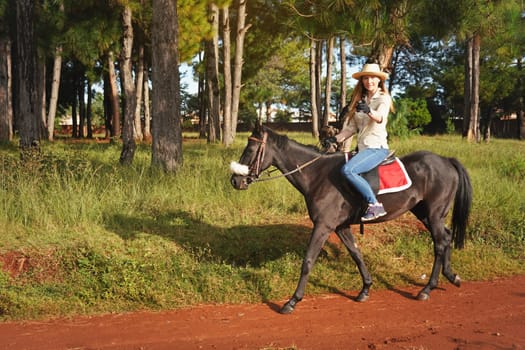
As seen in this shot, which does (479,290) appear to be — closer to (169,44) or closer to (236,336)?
(236,336)

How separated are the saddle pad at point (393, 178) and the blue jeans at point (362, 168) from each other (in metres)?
0.19

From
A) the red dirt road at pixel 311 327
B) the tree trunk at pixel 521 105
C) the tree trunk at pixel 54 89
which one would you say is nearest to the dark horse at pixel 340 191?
the red dirt road at pixel 311 327

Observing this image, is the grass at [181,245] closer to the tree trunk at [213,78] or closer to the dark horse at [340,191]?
the dark horse at [340,191]

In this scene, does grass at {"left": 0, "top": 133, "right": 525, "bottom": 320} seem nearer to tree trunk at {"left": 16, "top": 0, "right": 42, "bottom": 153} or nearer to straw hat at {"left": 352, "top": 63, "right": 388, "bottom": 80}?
tree trunk at {"left": 16, "top": 0, "right": 42, "bottom": 153}

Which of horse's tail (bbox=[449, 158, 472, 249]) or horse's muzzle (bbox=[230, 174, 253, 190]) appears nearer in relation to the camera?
horse's muzzle (bbox=[230, 174, 253, 190])

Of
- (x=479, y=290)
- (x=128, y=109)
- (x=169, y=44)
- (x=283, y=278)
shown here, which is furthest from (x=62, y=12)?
(x=479, y=290)

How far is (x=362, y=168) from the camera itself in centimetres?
543

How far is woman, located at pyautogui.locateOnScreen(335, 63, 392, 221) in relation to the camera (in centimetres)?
538

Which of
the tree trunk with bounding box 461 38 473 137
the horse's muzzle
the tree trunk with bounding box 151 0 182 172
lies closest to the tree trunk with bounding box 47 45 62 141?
the tree trunk with bounding box 151 0 182 172

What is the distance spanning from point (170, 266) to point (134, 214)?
1754 mm

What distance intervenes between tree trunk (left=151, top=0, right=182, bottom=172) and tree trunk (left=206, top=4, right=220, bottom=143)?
33.3 feet

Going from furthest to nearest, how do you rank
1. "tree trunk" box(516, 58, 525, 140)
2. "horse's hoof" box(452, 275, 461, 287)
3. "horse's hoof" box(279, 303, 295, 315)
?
"tree trunk" box(516, 58, 525, 140)
"horse's hoof" box(452, 275, 461, 287)
"horse's hoof" box(279, 303, 295, 315)

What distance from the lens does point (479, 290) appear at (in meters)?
6.06

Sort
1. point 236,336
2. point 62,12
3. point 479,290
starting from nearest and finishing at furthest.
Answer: point 236,336 < point 479,290 < point 62,12
